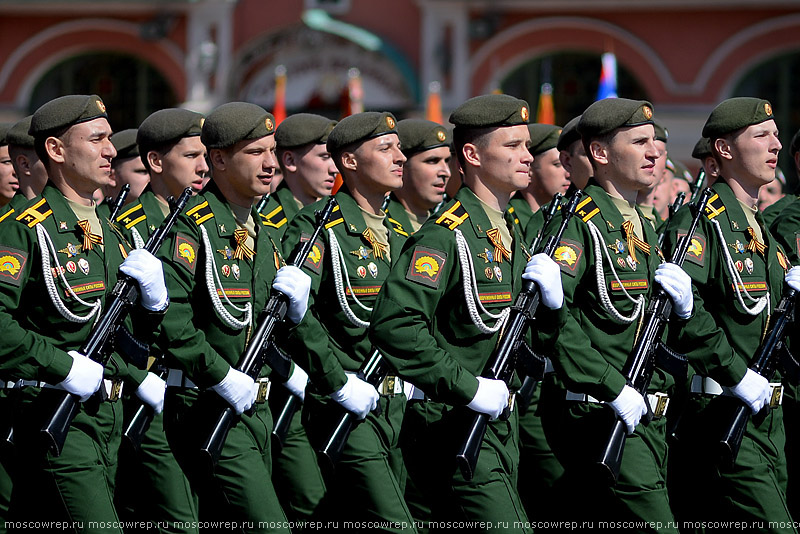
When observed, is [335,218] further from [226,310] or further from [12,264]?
[12,264]

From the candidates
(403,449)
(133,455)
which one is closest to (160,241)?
(133,455)

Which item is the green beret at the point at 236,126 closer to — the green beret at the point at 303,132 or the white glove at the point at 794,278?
the green beret at the point at 303,132

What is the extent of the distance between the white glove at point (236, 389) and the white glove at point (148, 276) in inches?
13.9

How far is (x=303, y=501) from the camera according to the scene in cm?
589

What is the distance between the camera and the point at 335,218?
19.6ft

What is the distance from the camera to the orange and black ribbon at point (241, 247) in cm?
555

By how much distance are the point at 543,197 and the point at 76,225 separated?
3.44m

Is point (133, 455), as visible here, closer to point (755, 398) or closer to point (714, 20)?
point (755, 398)

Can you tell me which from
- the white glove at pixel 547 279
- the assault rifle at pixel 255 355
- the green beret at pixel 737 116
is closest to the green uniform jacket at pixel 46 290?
the assault rifle at pixel 255 355

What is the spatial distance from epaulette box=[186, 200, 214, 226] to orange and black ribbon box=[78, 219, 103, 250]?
38cm

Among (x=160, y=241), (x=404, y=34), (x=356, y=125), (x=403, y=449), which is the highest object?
(x=404, y=34)

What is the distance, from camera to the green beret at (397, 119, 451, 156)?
7348mm

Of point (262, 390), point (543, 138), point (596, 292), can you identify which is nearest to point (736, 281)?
point (596, 292)

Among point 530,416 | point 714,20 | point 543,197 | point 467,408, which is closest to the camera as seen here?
point 467,408
